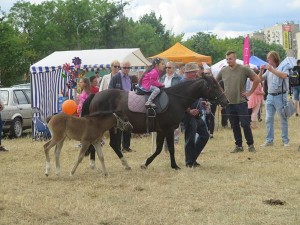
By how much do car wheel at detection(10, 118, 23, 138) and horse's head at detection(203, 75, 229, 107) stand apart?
30.9 feet

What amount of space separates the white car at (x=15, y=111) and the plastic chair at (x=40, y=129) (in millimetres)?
1217

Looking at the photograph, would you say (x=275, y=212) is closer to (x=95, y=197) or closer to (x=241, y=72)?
(x=95, y=197)

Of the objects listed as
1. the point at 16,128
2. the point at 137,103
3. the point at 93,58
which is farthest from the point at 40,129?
the point at 137,103

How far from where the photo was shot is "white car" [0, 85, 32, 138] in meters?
18.6

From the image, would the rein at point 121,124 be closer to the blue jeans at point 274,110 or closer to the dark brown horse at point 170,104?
the dark brown horse at point 170,104

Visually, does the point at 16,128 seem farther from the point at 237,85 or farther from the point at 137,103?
the point at 137,103

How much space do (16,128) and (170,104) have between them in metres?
9.45

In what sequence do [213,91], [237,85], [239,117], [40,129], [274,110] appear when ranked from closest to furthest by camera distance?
[213,91] → [237,85] → [239,117] → [274,110] → [40,129]

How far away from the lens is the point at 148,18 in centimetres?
12456

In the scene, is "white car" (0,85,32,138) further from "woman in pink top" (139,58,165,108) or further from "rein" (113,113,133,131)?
"rein" (113,113,133,131)

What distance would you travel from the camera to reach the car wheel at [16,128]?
61.6 ft

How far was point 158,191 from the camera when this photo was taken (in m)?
8.52

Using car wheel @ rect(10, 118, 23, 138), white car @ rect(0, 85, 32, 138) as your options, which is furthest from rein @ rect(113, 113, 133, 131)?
car wheel @ rect(10, 118, 23, 138)

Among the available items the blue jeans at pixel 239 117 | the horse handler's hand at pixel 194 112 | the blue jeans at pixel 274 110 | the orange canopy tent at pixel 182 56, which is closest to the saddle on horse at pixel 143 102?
the horse handler's hand at pixel 194 112
